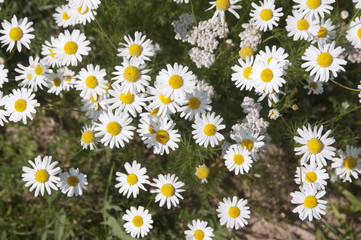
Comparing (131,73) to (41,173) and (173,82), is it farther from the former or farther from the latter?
(41,173)

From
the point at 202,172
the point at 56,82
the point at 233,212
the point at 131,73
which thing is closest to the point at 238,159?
the point at 202,172

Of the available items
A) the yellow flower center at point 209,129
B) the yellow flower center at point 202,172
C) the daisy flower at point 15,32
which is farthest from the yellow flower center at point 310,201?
the daisy flower at point 15,32

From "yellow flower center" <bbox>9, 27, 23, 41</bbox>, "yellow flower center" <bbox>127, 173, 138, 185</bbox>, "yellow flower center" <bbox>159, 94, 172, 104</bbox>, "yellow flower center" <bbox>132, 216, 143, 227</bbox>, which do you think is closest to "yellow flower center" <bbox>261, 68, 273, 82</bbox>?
"yellow flower center" <bbox>159, 94, 172, 104</bbox>

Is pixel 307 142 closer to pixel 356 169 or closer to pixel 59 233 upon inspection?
pixel 356 169

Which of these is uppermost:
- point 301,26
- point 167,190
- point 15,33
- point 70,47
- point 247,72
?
point 301,26

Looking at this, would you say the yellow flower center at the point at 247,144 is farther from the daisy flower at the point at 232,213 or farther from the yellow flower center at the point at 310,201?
the yellow flower center at the point at 310,201

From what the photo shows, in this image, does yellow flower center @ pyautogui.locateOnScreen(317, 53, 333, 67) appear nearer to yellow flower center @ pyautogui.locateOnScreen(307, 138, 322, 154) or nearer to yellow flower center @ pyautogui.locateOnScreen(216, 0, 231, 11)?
yellow flower center @ pyautogui.locateOnScreen(307, 138, 322, 154)
